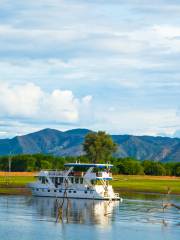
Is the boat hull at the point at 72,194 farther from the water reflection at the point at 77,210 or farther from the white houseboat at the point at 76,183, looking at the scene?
the water reflection at the point at 77,210

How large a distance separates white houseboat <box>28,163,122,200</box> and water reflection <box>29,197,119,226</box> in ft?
12.5

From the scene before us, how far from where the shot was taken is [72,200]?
12212cm

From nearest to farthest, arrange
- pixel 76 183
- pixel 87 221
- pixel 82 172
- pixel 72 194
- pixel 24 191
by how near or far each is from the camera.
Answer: pixel 87 221 < pixel 72 194 < pixel 76 183 < pixel 82 172 < pixel 24 191

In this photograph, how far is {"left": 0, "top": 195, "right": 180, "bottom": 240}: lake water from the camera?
73.6m

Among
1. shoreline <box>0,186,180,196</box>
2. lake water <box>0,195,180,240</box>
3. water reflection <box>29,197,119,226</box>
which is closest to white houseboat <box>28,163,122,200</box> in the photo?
shoreline <box>0,186,180,196</box>

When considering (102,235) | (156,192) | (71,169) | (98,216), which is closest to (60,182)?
(71,169)

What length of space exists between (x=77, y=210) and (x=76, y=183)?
1104 inches

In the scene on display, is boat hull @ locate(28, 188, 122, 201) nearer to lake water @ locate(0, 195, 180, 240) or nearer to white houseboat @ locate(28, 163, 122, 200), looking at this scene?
white houseboat @ locate(28, 163, 122, 200)

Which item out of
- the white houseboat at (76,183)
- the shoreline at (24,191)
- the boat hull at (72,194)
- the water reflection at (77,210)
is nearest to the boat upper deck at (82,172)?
the white houseboat at (76,183)

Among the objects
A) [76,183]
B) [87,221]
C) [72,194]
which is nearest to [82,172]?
[76,183]

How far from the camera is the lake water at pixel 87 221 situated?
7362cm

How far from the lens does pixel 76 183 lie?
422 ft

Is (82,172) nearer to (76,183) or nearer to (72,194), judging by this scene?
(76,183)

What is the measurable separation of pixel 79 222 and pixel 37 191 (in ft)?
154
